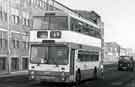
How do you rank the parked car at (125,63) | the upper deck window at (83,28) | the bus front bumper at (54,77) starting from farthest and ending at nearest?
1. the parked car at (125,63)
2. the upper deck window at (83,28)
3. the bus front bumper at (54,77)

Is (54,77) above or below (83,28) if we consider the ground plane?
below

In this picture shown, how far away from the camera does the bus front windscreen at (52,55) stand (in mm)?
20266

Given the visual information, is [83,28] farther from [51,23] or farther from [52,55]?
[52,55]

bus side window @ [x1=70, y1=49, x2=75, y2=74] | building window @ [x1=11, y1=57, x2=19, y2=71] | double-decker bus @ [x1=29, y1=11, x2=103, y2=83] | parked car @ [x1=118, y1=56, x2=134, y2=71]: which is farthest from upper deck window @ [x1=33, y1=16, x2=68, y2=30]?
parked car @ [x1=118, y1=56, x2=134, y2=71]

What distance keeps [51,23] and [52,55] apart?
1.89 metres

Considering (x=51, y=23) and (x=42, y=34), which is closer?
(x=42, y=34)

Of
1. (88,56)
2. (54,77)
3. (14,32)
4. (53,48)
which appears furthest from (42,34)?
(14,32)

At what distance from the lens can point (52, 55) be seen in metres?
20.3

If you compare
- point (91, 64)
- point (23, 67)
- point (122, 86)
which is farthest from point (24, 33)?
point (122, 86)

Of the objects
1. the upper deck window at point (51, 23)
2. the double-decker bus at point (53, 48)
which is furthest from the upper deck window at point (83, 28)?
the upper deck window at point (51, 23)

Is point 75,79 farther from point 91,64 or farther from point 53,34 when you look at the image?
point 91,64

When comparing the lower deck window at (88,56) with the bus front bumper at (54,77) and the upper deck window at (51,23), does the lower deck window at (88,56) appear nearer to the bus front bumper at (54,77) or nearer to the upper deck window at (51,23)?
the bus front bumper at (54,77)

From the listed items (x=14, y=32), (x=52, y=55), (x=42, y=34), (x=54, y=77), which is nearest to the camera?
(x=54, y=77)

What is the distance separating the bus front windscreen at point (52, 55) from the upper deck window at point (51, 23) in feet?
3.83
